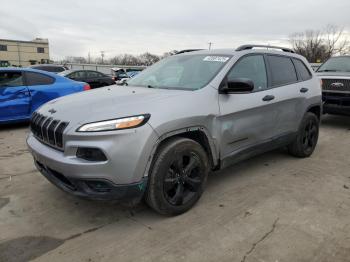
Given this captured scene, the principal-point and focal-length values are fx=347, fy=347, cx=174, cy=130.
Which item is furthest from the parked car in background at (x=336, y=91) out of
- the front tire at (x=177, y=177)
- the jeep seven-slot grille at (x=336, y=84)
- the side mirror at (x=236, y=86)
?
the front tire at (x=177, y=177)

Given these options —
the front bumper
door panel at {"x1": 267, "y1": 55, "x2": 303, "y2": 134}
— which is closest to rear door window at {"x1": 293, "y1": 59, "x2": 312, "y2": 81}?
door panel at {"x1": 267, "y1": 55, "x2": 303, "y2": 134}

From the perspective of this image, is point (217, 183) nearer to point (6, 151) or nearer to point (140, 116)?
point (140, 116)

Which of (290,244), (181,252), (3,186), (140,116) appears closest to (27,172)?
(3,186)

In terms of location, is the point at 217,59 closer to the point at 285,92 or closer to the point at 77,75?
the point at 285,92

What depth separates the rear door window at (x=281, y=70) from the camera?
15.7 feet

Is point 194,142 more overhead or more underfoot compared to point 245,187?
more overhead

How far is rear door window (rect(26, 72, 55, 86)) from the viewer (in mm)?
7817

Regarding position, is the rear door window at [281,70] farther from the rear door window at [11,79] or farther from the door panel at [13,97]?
the rear door window at [11,79]

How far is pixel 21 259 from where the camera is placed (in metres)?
2.86

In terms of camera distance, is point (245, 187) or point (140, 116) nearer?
point (140, 116)

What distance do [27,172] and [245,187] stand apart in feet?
9.88

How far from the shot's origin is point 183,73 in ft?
13.9

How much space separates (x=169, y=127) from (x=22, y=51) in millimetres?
92236

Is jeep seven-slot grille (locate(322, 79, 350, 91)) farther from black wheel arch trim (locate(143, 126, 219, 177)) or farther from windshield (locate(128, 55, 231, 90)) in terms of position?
black wheel arch trim (locate(143, 126, 219, 177))
